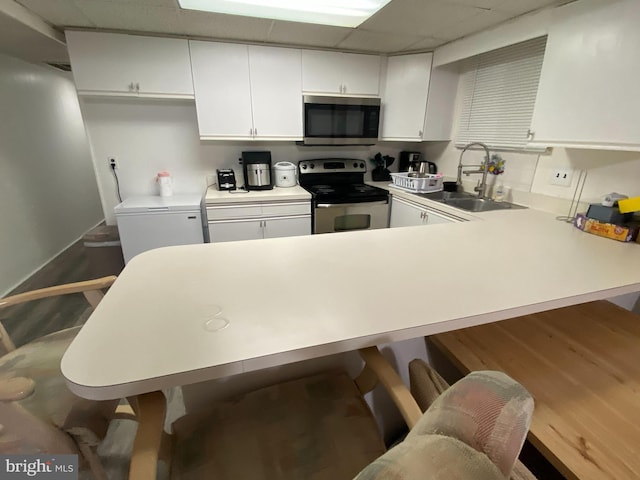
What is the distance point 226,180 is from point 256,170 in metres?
0.30

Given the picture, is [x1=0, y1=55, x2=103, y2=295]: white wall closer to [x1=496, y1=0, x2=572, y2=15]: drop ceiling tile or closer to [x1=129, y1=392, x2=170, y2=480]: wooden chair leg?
[x1=129, y1=392, x2=170, y2=480]: wooden chair leg

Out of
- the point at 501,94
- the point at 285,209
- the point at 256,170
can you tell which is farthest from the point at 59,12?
the point at 501,94

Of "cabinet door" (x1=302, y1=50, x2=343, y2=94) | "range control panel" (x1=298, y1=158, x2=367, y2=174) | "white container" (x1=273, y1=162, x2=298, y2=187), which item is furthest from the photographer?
"range control panel" (x1=298, y1=158, x2=367, y2=174)

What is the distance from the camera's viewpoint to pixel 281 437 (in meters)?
0.86

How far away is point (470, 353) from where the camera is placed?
1041mm

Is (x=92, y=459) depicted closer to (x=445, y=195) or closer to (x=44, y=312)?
(x=44, y=312)

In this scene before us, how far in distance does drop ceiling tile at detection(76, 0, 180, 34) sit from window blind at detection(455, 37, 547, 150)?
94.8 inches

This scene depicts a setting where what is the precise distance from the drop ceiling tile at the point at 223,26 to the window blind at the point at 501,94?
5.95 feet

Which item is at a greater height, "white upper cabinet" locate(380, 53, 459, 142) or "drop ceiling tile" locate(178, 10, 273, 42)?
"drop ceiling tile" locate(178, 10, 273, 42)

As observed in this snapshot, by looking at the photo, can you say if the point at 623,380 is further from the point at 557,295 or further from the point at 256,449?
the point at 256,449

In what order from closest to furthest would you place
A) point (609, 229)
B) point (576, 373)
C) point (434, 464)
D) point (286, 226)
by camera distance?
point (434, 464) → point (576, 373) → point (609, 229) → point (286, 226)

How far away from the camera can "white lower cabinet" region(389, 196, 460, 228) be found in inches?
92.5

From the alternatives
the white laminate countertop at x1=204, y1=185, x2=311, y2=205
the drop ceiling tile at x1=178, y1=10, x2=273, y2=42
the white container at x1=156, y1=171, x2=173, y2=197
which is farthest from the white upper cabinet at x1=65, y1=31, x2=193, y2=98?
the white laminate countertop at x1=204, y1=185, x2=311, y2=205

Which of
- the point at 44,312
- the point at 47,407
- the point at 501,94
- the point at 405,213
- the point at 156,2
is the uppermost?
the point at 156,2
